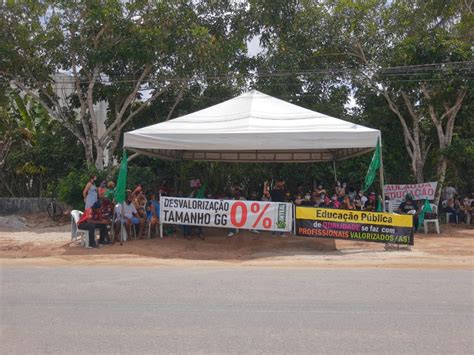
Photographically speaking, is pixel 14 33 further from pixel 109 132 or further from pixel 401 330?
pixel 401 330

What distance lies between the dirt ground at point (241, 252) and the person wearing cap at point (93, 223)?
1.45 ft

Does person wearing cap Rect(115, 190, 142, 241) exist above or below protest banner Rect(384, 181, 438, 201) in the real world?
below

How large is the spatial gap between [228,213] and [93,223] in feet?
11.4

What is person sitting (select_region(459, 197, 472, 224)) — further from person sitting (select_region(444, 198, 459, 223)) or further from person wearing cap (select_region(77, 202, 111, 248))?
person wearing cap (select_region(77, 202, 111, 248))

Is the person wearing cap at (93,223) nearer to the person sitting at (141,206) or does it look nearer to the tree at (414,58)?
the person sitting at (141,206)

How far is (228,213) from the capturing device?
1413cm

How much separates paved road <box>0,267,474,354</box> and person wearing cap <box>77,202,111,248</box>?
3384 millimetres

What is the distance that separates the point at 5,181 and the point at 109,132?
22.1 ft

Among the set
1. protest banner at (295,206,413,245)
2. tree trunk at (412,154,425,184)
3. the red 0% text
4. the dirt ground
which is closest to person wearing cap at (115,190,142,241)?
the dirt ground

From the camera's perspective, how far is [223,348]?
5.34 meters

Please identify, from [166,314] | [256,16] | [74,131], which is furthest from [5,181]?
[166,314]

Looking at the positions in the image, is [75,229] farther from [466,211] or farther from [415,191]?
[466,211]

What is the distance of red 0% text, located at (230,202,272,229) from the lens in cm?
1398

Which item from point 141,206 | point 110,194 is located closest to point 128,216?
point 141,206
